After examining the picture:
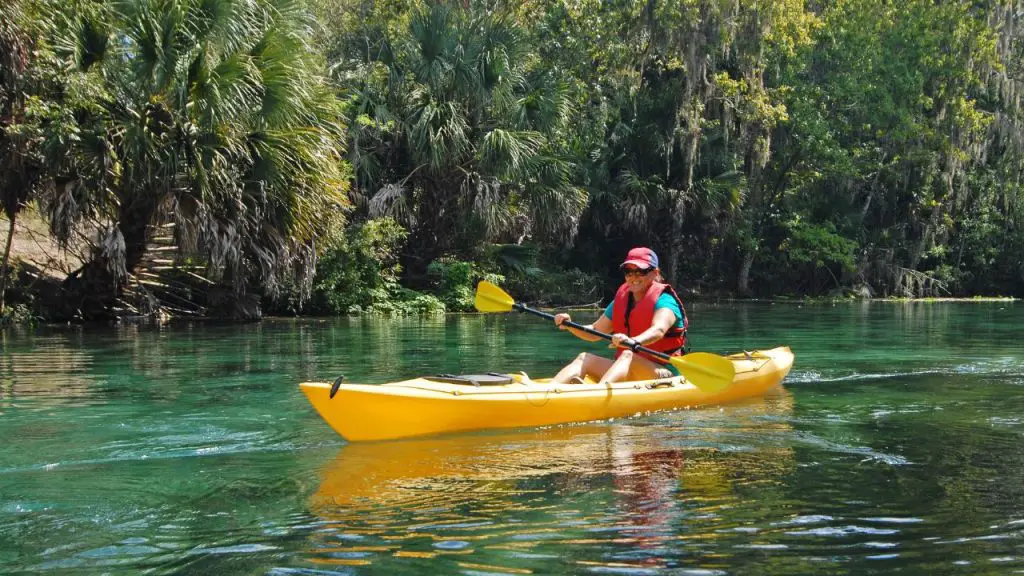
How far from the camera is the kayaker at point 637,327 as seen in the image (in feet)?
27.7

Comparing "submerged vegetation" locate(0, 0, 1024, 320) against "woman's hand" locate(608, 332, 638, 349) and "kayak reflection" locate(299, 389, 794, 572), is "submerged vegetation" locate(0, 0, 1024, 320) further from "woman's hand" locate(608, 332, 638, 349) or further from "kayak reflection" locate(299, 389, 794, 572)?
"kayak reflection" locate(299, 389, 794, 572)

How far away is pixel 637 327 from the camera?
8.80 meters

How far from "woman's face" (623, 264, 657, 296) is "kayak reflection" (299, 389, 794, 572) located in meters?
1.13

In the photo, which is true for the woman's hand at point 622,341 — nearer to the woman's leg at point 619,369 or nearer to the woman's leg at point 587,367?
the woman's leg at point 619,369

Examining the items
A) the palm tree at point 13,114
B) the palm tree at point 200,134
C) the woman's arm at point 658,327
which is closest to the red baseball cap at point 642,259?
the woman's arm at point 658,327

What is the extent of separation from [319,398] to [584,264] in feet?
69.9

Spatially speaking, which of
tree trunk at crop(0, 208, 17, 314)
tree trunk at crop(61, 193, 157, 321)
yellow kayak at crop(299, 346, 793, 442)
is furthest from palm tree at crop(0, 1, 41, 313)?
yellow kayak at crop(299, 346, 793, 442)

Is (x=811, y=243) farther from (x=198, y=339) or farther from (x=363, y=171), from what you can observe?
(x=198, y=339)

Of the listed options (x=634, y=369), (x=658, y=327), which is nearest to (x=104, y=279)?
(x=634, y=369)

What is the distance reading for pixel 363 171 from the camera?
21.4m

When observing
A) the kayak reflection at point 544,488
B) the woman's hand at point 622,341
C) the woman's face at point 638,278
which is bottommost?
the kayak reflection at point 544,488

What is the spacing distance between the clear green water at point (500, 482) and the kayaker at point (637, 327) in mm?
523

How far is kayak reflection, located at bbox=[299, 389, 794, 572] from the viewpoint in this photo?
4.72m

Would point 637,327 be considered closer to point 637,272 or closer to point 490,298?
point 637,272
